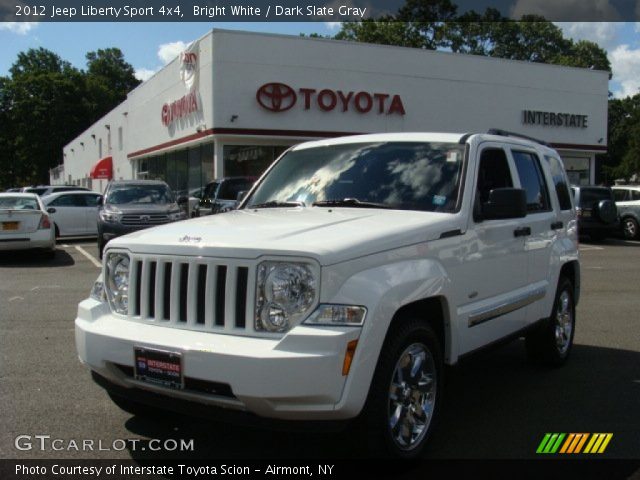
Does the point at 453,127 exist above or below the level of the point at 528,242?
above

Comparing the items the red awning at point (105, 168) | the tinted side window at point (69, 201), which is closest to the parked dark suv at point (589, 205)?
the tinted side window at point (69, 201)

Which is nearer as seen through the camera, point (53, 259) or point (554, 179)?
point (554, 179)

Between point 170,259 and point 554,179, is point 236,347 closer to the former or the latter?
point 170,259

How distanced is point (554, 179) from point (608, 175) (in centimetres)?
6050

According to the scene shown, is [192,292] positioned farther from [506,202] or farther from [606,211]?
[606,211]

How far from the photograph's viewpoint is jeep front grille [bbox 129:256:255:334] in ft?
10.7

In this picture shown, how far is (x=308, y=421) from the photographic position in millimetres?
3160

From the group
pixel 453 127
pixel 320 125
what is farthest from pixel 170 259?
pixel 453 127

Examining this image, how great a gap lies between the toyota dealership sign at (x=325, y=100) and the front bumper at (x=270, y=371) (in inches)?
793

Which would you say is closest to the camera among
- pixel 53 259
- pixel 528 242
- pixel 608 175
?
pixel 528 242

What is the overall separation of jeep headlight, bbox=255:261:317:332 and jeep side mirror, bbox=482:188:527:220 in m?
1.67

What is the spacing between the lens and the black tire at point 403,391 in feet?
10.8

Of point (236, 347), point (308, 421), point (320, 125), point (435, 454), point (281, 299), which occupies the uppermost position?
point (320, 125)

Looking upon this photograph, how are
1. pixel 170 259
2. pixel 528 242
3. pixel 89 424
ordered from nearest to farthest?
1. pixel 170 259
2. pixel 89 424
3. pixel 528 242
